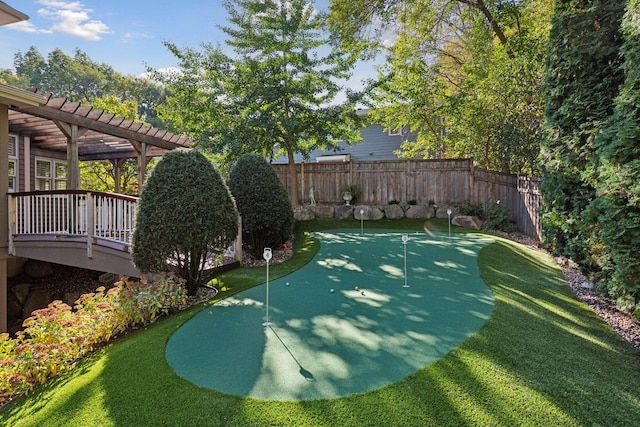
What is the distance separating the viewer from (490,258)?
6.99m

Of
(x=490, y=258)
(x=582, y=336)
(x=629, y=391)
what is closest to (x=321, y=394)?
(x=629, y=391)

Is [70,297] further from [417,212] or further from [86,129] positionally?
[417,212]

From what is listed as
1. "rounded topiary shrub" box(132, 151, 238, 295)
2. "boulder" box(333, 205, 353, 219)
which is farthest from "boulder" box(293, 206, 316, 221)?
"rounded topiary shrub" box(132, 151, 238, 295)

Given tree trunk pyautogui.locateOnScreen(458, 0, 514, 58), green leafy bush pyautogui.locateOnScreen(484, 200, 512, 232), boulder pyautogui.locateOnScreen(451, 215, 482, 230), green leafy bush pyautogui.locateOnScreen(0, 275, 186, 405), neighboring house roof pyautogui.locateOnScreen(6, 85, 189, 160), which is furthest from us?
tree trunk pyautogui.locateOnScreen(458, 0, 514, 58)

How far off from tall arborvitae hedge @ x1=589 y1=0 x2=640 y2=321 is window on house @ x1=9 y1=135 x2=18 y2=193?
44.9ft

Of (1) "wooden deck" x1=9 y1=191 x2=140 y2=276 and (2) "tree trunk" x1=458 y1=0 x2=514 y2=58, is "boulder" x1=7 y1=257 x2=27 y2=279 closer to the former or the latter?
(1) "wooden deck" x1=9 y1=191 x2=140 y2=276

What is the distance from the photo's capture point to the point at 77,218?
287 inches

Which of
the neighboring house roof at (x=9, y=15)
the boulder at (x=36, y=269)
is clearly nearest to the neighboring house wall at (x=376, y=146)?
the boulder at (x=36, y=269)

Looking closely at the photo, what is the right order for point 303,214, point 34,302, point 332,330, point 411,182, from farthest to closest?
→ 1. point 411,182
2. point 303,214
3. point 34,302
4. point 332,330

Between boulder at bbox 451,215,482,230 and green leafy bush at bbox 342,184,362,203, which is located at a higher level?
green leafy bush at bbox 342,184,362,203

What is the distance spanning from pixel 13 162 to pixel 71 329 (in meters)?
9.22

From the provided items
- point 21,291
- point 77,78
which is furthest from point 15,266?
point 77,78

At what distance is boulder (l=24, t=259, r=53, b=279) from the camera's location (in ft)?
29.7

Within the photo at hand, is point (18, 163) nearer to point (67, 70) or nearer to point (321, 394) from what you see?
point (321, 394)
